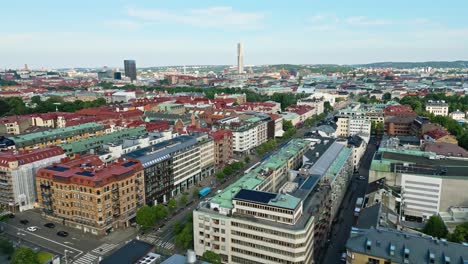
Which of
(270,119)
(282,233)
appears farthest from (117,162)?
(270,119)

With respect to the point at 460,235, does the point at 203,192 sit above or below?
below

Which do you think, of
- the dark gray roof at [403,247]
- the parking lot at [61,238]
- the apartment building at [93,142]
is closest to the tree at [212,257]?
the dark gray roof at [403,247]

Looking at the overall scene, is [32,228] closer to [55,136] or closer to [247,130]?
[55,136]

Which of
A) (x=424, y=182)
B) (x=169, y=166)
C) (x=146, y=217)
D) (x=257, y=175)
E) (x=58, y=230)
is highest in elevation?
(x=257, y=175)

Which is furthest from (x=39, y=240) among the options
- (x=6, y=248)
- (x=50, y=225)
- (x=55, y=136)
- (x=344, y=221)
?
(x=344, y=221)

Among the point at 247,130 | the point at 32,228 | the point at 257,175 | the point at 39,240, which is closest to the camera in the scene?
the point at 39,240

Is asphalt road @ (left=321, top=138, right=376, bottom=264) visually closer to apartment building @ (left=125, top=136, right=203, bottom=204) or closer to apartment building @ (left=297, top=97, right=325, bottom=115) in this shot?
apartment building @ (left=125, top=136, right=203, bottom=204)

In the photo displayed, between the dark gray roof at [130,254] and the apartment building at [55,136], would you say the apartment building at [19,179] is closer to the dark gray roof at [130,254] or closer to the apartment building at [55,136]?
the apartment building at [55,136]
